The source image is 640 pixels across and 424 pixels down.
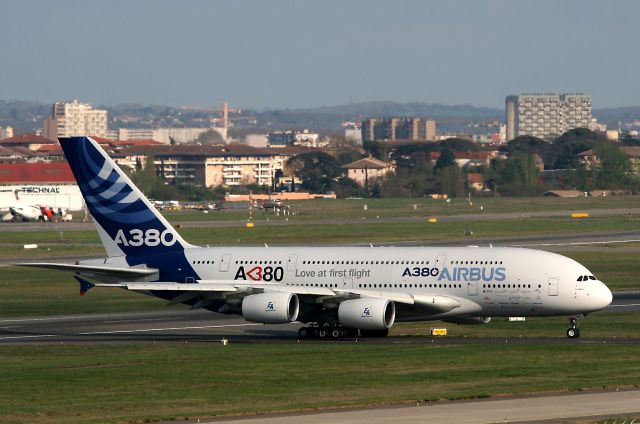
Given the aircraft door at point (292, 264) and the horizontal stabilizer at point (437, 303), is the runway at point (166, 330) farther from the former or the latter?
the aircraft door at point (292, 264)

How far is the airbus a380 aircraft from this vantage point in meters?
62.2

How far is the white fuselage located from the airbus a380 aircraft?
44mm

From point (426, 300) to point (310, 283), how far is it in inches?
223

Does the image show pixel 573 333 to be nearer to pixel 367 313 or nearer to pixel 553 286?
pixel 553 286

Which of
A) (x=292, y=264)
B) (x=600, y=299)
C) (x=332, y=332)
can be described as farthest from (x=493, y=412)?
(x=292, y=264)

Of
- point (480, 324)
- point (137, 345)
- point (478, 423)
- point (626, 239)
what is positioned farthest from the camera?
point (626, 239)

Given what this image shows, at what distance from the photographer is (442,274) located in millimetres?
63281

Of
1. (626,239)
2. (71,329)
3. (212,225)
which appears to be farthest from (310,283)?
(212,225)

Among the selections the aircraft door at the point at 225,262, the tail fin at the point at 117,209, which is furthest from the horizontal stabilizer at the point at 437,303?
the tail fin at the point at 117,209

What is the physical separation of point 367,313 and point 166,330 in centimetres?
1214

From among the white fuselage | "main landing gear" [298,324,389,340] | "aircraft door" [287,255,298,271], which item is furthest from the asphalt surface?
"main landing gear" [298,324,389,340]

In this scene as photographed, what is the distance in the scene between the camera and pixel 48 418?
41531 millimetres

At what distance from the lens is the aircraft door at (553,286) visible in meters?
62.0

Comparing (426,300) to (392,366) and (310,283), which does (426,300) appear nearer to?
(310,283)
